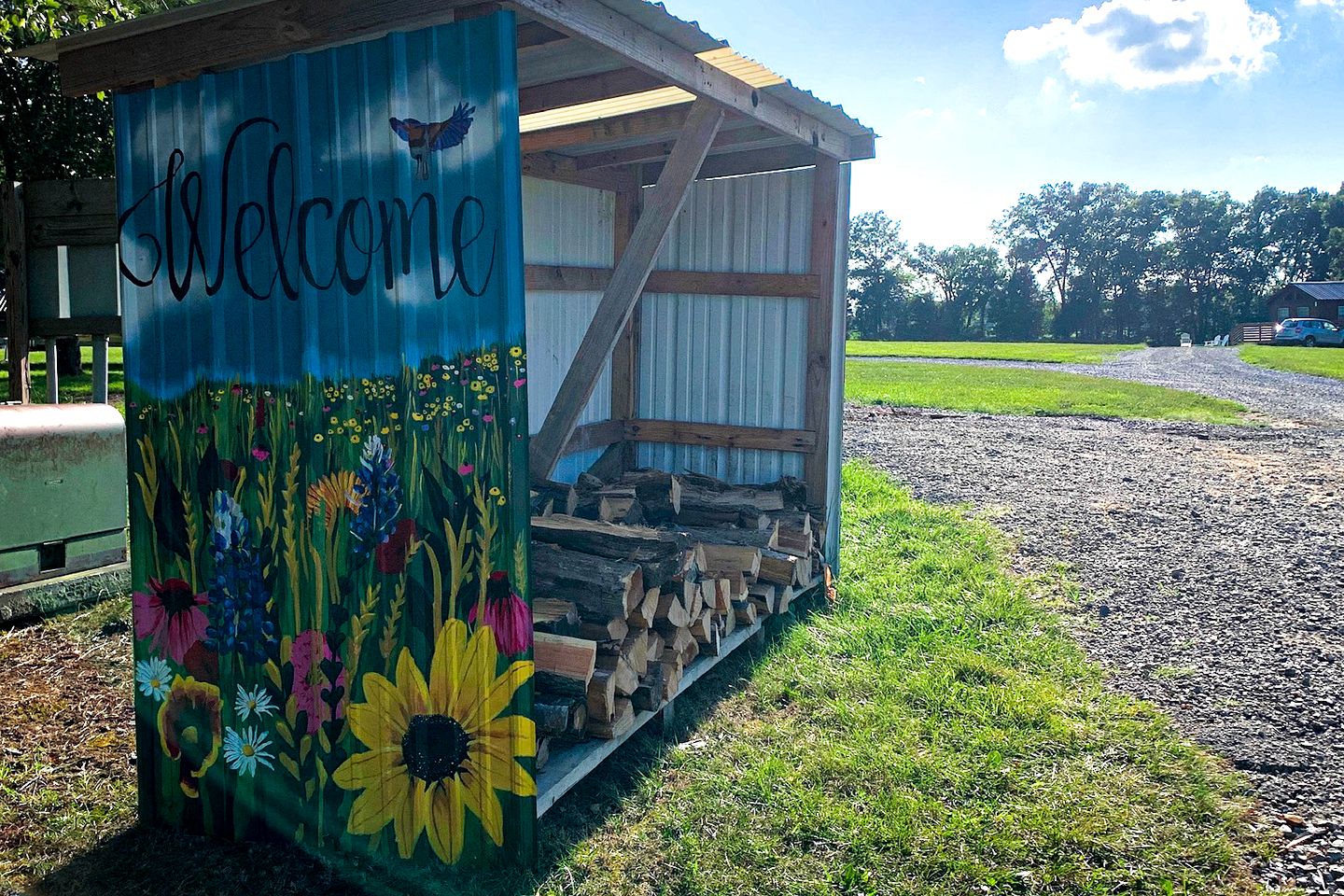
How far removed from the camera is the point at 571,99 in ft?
15.8

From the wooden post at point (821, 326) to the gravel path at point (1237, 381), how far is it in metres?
13.0

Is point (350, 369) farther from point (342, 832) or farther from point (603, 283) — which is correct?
point (603, 283)

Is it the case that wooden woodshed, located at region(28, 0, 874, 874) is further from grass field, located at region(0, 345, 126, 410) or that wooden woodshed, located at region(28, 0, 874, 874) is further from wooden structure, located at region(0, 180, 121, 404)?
grass field, located at region(0, 345, 126, 410)

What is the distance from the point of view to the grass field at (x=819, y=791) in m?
3.37

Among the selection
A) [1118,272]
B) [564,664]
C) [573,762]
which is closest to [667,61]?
[564,664]

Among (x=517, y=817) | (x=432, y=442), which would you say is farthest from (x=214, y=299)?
(x=517, y=817)

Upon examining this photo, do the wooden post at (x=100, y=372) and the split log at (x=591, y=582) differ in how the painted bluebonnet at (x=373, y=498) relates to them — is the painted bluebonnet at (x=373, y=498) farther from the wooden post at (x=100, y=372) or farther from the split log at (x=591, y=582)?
the wooden post at (x=100, y=372)

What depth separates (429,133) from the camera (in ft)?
10.2

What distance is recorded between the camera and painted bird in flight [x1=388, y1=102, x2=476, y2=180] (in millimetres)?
3074

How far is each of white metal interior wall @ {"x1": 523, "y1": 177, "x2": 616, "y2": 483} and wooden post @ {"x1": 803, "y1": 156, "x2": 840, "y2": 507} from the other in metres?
1.45

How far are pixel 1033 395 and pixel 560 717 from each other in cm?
1912

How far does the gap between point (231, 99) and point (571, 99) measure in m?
1.81

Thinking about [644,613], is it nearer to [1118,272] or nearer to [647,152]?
[647,152]

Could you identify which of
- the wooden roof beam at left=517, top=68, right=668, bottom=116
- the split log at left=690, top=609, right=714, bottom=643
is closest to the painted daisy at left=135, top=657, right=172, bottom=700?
the split log at left=690, top=609, right=714, bottom=643
